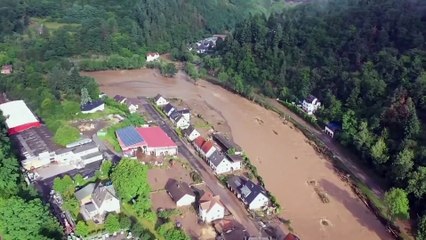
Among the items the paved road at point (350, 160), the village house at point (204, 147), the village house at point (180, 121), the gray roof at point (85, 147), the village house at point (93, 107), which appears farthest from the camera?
the village house at point (180, 121)

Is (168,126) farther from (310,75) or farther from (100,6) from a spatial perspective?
(100,6)

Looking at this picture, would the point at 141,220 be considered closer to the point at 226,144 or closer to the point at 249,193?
the point at 249,193

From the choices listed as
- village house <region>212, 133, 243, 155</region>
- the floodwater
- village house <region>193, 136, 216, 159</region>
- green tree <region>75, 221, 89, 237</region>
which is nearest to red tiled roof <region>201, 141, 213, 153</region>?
village house <region>193, 136, 216, 159</region>

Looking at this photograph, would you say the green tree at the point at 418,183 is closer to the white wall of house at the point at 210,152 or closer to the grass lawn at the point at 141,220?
the white wall of house at the point at 210,152

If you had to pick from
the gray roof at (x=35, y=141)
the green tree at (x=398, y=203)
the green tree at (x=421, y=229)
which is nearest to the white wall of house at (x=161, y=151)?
the gray roof at (x=35, y=141)

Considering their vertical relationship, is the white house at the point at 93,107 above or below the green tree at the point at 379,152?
below

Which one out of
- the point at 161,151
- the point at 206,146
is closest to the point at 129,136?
the point at 161,151

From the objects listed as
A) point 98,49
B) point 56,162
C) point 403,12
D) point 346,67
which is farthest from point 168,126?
point 403,12
